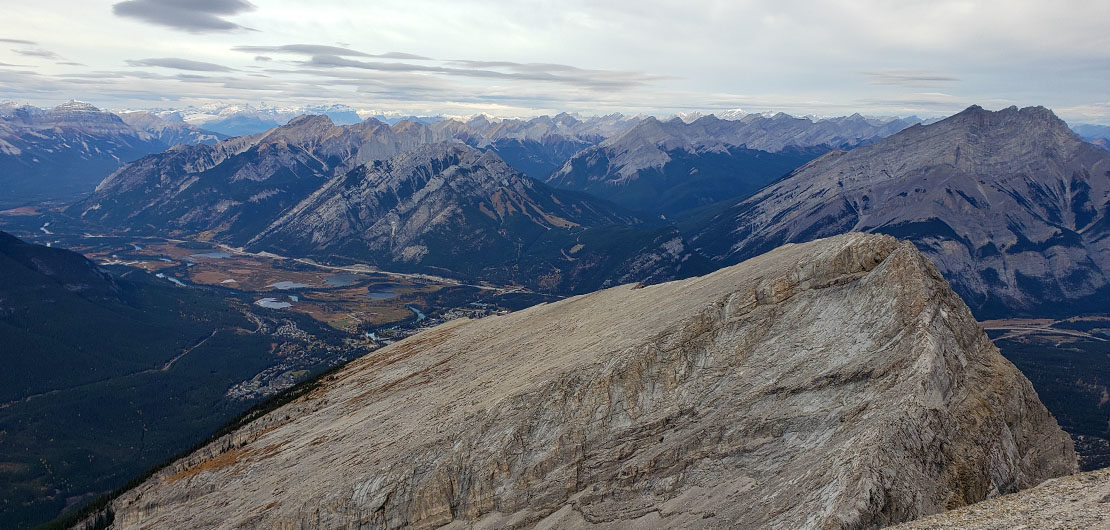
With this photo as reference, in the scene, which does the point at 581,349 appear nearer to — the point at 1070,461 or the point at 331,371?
the point at 1070,461

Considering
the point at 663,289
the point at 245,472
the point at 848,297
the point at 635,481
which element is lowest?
the point at 245,472

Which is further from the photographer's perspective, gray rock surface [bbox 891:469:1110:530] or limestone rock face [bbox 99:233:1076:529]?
limestone rock face [bbox 99:233:1076:529]

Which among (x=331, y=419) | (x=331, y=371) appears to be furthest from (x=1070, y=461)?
(x=331, y=371)

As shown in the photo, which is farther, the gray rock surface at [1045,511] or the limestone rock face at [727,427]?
the limestone rock face at [727,427]

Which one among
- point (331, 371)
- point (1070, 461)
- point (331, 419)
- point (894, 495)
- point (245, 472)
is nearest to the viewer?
point (894, 495)
